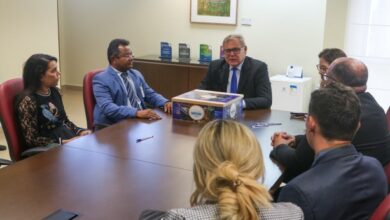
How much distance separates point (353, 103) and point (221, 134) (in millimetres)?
639

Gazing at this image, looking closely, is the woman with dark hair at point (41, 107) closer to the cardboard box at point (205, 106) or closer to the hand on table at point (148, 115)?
the hand on table at point (148, 115)

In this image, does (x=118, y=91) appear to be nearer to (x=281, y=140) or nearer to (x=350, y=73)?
(x=281, y=140)

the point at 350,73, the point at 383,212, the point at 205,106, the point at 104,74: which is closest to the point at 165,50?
the point at 104,74

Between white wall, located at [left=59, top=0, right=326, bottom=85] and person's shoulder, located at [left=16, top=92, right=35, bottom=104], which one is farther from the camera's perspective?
white wall, located at [left=59, top=0, right=326, bottom=85]

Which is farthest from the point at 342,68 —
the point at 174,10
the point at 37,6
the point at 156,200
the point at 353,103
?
the point at 174,10

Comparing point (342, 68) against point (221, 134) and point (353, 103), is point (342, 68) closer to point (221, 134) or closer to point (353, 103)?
point (353, 103)

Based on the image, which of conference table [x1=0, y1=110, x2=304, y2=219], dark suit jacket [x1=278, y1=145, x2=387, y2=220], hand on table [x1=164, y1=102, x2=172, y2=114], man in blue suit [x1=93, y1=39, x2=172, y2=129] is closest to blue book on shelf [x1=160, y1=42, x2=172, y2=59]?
man in blue suit [x1=93, y1=39, x2=172, y2=129]

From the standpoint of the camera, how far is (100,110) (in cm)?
301

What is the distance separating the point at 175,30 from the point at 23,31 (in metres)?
2.10

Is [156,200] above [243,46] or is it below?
below

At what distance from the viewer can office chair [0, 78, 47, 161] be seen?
238cm

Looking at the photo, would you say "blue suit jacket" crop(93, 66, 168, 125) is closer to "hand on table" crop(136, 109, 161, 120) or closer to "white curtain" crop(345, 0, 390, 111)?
"hand on table" crop(136, 109, 161, 120)

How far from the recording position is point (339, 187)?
1.42m

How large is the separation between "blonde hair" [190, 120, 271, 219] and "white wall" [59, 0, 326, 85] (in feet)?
14.3
